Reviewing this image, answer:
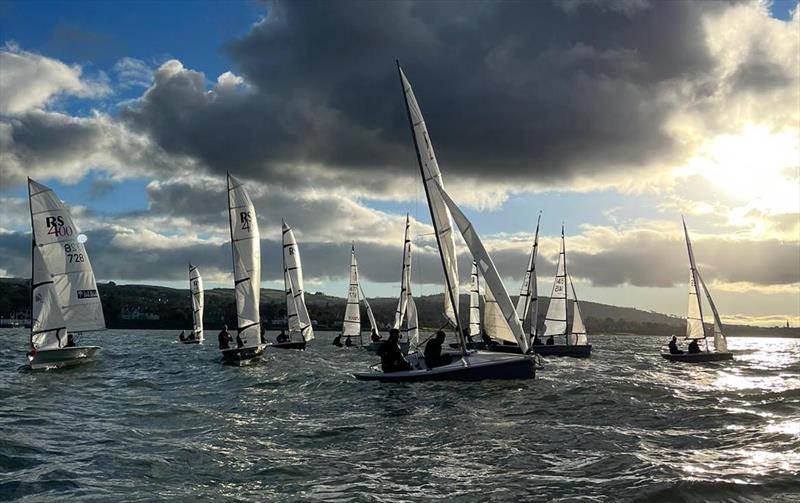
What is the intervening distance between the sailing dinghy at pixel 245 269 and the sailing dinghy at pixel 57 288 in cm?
703

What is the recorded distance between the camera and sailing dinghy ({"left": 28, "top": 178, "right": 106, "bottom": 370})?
3070 cm

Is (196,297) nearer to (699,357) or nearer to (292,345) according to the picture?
(292,345)

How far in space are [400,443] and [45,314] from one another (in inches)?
977

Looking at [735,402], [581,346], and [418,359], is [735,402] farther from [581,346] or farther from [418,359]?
[581,346]

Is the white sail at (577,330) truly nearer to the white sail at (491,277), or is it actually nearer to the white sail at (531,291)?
the white sail at (531,291)

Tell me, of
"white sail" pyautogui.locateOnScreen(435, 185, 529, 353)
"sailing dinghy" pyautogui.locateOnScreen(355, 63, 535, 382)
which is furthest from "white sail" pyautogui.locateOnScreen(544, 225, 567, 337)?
"white sail" pyautogui.locateOnScreen(435, 185, 529, 353)

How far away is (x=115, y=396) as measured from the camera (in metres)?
19.9

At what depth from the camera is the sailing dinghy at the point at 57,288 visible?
30.7 metres

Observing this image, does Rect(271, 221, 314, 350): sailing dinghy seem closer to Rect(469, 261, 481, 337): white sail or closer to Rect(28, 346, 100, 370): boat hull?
Rect(469, 261, 481, 337): white sail

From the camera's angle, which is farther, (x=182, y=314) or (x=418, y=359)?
(x=182, y=314)

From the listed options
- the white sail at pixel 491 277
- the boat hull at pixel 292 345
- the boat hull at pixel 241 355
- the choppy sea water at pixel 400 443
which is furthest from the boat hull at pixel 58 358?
the white sail at pixel 491 277

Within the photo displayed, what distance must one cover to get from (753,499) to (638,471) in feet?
5.64

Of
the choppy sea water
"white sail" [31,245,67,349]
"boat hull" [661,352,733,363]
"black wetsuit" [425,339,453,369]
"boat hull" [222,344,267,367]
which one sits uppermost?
"white sail" [31,245,67,349]

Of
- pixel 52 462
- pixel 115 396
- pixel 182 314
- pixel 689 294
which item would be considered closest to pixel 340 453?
pixel 52 462
